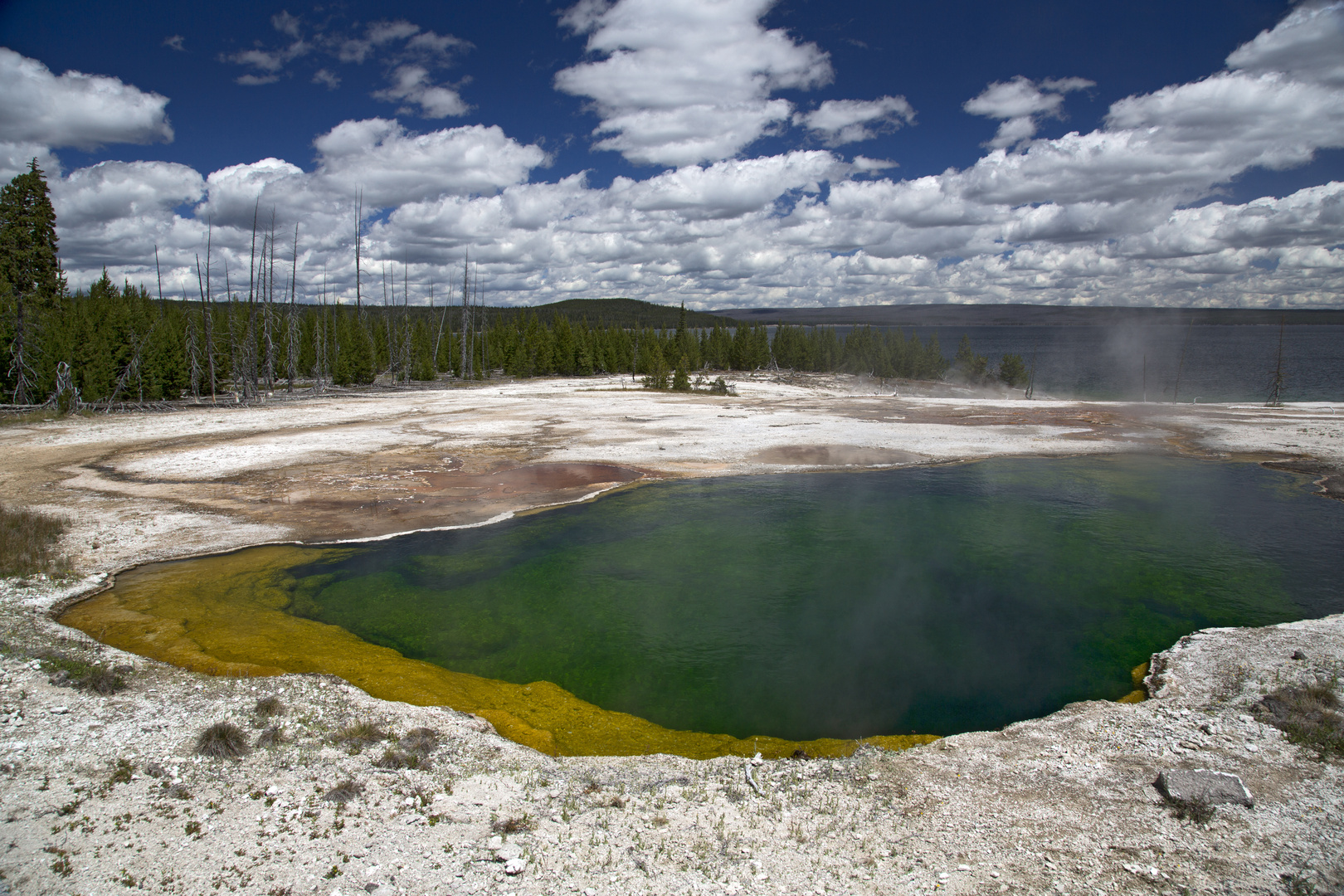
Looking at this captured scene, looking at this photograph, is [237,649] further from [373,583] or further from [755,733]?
[755,733]

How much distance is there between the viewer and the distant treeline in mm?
43281

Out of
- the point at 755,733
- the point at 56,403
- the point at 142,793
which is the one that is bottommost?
the point at 755,733

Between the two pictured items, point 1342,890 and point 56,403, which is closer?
point 1342,890

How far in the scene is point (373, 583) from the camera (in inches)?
632

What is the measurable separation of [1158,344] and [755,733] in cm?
17813

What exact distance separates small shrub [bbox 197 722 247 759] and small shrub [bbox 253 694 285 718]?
0.56 m

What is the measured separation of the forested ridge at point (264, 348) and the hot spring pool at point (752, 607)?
119 ft

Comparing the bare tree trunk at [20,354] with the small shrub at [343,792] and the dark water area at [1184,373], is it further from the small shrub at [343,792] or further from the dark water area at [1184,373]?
the dark water area at [1184,373]

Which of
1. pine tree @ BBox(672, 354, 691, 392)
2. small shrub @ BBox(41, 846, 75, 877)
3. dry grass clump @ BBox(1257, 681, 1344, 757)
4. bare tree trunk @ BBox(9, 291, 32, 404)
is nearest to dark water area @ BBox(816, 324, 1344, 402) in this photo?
pine tree @ BBox(672, 354, 691, 392)

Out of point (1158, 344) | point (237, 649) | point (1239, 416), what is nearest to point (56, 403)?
point (237, 649)

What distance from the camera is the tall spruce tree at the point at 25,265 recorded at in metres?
39.7

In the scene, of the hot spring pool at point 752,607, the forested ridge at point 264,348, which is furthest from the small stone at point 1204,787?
the forested ridge at point 264,348

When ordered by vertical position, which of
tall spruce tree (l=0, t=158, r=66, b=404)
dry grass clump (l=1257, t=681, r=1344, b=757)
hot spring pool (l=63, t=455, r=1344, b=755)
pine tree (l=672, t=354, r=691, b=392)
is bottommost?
hot spring pool (l=63, t=455, r=1344, b=755)

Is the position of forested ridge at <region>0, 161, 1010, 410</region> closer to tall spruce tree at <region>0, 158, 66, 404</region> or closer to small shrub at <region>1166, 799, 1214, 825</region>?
tall spruce tree at <region>0, 158, 66, 404</region>
